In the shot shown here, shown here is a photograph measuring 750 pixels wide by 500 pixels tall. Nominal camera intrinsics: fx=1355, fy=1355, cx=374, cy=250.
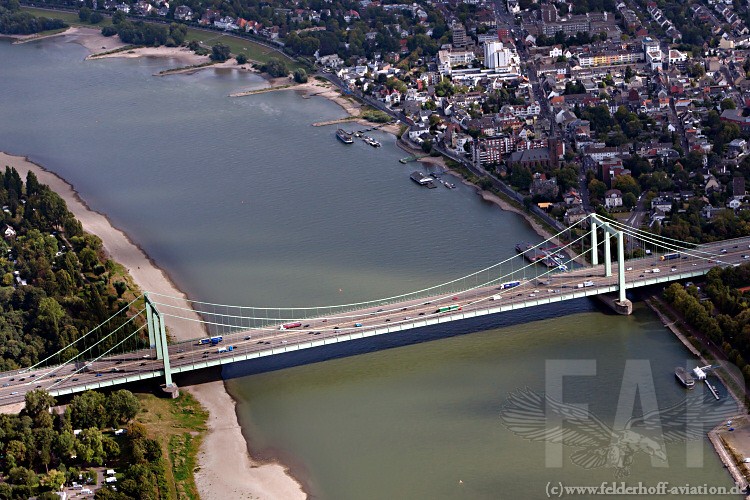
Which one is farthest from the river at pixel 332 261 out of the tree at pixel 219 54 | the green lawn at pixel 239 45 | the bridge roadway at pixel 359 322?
the green lawn at pixel 239 45

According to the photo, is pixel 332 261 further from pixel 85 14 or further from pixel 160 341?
pixel 85 14

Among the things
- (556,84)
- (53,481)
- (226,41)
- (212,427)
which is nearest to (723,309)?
(212,427)

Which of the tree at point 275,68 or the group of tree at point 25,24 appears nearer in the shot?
the tree at point 275,68

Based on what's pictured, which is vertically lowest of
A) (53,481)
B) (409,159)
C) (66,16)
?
(409,159)

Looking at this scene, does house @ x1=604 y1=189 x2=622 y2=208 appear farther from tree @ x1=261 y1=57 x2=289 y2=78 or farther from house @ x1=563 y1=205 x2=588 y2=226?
tree @ x1=261 y1=57 x2=289 y2=78

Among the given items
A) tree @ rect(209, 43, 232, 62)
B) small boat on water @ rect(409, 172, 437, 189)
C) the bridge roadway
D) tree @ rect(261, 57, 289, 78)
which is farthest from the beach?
tree @ rect(209, 43, 232, 62)

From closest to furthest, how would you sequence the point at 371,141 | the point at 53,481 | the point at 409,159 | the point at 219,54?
the point at 53,481 → the point at 409,159 → the point at 371,141 → the point at 219,54

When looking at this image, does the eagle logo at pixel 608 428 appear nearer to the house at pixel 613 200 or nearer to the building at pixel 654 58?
the house at pixel 613 200

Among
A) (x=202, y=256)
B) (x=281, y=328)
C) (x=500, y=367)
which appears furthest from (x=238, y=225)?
(x=500, y=367)
